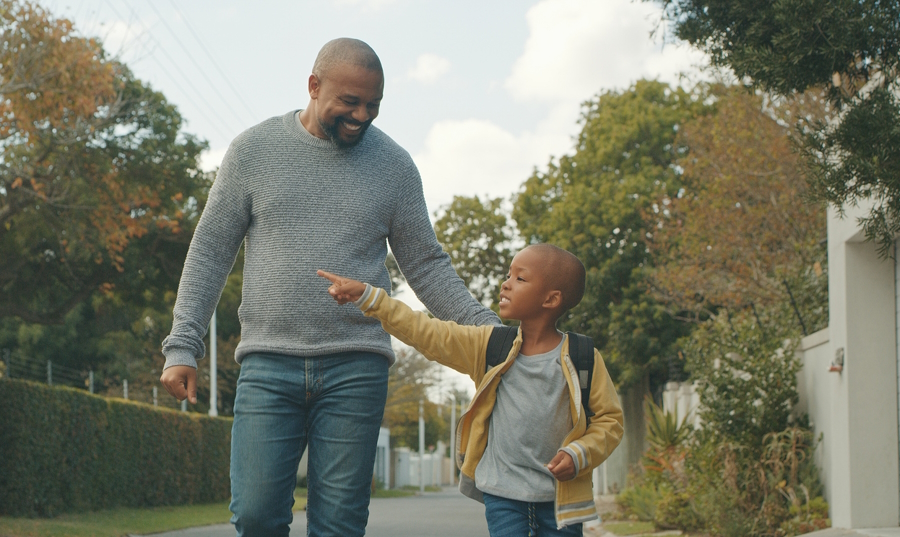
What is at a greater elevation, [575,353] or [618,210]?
[618,210]

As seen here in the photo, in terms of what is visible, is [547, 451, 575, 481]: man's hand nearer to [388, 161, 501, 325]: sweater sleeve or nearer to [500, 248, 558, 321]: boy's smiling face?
[500, 248, 558, 321]: boy's smiling face

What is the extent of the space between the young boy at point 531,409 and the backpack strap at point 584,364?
2 centimetres

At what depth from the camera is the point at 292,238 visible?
12.1 ft

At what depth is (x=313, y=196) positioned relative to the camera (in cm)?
373

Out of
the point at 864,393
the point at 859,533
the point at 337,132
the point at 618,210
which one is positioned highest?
the point at 618,210

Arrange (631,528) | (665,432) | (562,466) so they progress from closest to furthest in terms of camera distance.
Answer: (562,466)
(631,528)
(665,432)

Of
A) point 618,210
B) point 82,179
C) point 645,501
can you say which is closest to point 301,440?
point 645,501

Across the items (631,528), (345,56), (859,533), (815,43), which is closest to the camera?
(345,56)

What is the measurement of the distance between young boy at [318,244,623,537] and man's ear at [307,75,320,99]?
806mm

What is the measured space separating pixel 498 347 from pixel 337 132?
0.92m

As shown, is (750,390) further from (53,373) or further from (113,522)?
(53,373)

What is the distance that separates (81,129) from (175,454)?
730cm

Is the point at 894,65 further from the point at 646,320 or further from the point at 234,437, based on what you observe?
the point at 646,320

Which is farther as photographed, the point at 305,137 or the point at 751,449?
the point at 751,449
